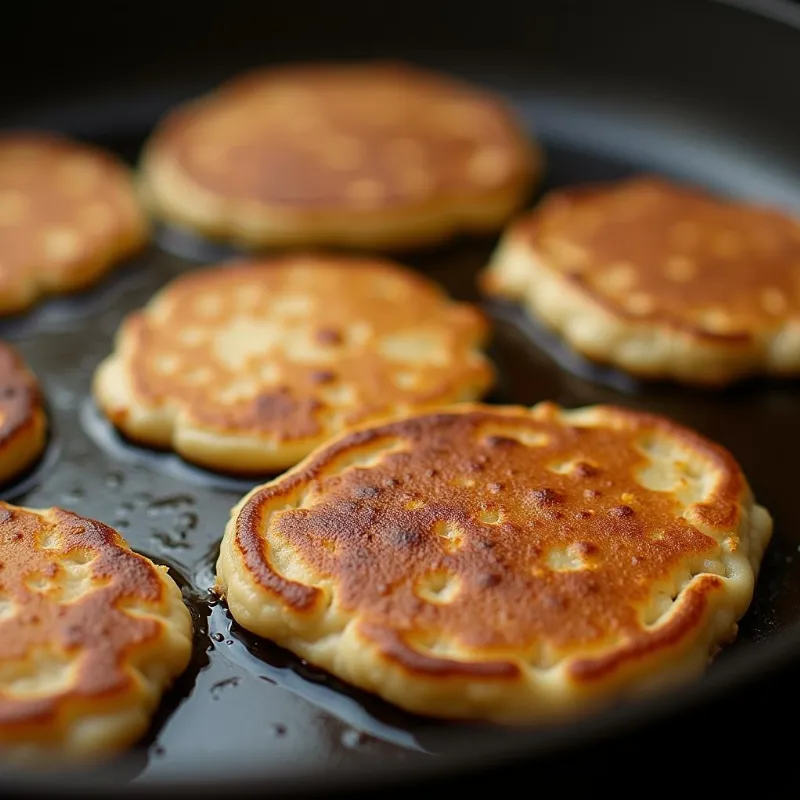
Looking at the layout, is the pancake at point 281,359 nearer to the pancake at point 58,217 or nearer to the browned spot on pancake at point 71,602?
the pancake at point 58,217

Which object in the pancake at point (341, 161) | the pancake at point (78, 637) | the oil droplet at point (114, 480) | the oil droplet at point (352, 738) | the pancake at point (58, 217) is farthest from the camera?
the pancake at point (341, 161)

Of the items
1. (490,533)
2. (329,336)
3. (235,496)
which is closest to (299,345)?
(329,336)

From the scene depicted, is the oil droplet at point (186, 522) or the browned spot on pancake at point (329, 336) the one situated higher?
the browned spot on pancake at point (329, 336)

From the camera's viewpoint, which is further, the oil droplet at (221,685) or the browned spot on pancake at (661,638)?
the oil droplet at (221,685)

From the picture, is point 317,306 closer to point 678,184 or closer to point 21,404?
point 21,404

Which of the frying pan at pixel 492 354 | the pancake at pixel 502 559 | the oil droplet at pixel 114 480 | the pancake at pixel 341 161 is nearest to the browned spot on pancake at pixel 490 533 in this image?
the pancake at pixel 502 559

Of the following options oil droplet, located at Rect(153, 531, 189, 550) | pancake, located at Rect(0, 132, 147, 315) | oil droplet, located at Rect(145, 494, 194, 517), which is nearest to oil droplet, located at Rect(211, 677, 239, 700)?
oil droplet, located at Rect(153, 531, 189, 550)
